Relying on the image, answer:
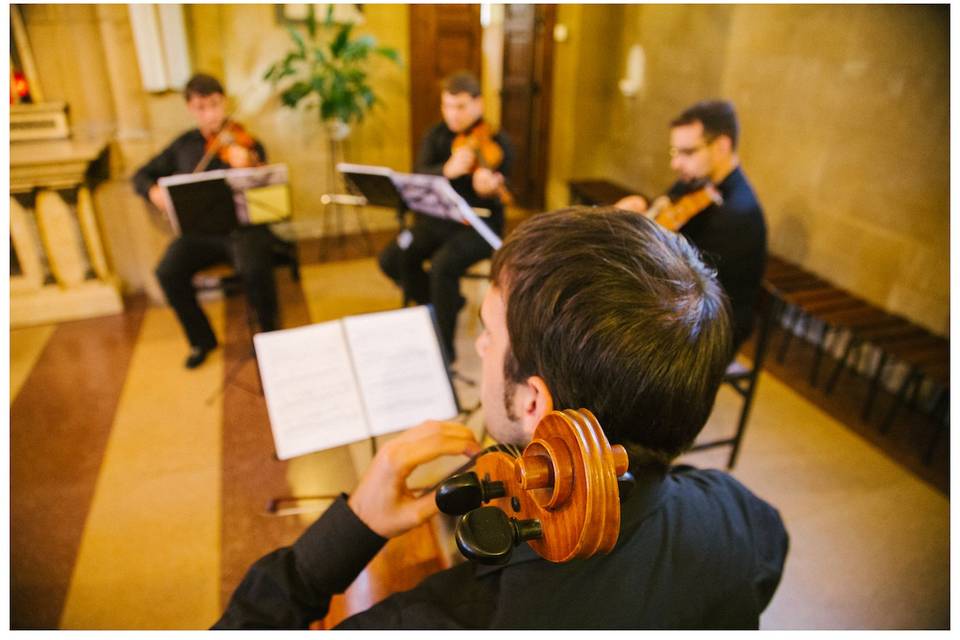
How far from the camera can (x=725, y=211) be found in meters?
2.33

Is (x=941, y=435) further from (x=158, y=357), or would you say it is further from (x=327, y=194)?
(x=327, y=194)

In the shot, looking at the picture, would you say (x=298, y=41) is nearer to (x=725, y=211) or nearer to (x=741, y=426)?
(x=725, y=211)

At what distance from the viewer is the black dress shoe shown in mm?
3240

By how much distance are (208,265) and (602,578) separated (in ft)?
10.0

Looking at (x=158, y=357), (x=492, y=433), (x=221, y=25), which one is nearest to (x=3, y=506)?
(x=492, y=433)

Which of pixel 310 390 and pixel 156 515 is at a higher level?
pixel 310 390

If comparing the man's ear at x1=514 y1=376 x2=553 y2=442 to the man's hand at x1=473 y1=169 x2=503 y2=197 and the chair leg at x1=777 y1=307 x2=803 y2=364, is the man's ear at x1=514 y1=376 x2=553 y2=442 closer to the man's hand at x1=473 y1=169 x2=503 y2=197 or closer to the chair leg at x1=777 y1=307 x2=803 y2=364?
the man's hand at x1=473 y1=169 x2=503 y2=197

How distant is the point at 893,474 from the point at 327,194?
436 cm

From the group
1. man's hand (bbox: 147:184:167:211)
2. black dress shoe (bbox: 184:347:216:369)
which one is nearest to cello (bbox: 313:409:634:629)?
black dress shoe (bbox: 184:347:216:369)

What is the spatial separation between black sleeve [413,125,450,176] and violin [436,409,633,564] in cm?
295

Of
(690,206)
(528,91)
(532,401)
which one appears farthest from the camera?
(528,91)

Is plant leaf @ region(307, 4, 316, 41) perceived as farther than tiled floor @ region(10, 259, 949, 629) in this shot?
Yes

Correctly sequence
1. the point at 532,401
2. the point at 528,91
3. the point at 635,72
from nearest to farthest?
the point at 532,401
the point at 635,72
the point at 528,91

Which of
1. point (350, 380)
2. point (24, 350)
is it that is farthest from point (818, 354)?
point (24, 350)
